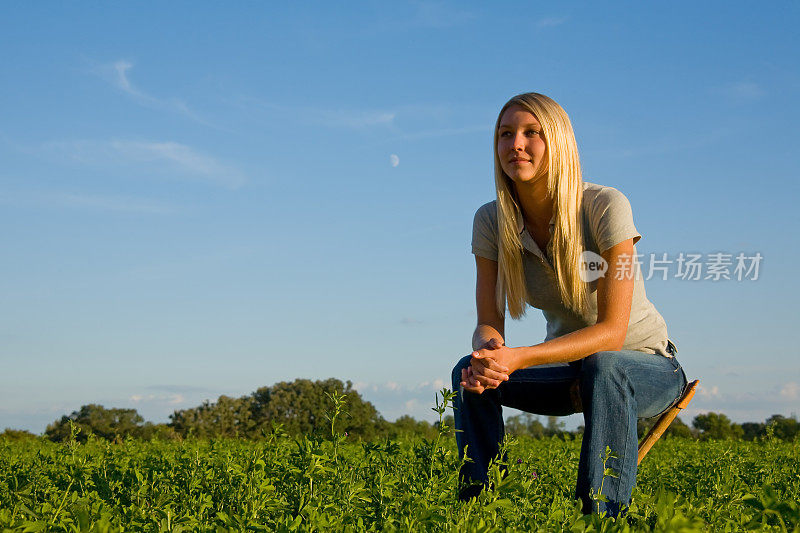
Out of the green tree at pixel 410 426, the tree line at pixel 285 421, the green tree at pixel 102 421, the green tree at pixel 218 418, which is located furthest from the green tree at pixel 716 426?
the green tree at pixel 102 421

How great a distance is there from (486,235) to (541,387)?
3.55ft

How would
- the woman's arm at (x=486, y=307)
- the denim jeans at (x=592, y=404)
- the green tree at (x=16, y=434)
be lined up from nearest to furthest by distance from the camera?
the denim jeans at (x=592, y=404) → the woman's arm at (x=486, y=307) → the green tree at (x=16, y=434)

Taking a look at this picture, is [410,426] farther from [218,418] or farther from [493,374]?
[493,374]

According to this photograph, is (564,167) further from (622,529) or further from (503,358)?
(622,529)

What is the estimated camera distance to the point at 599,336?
3.93 m

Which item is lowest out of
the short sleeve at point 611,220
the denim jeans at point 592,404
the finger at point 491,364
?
the denim jeans at point 592,404

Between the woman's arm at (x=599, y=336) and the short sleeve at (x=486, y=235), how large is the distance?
2.66ft

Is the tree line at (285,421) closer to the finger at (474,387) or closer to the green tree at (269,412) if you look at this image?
the green tree at (269,412)

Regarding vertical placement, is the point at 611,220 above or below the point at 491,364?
above

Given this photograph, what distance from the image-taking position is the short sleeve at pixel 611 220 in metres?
4.09

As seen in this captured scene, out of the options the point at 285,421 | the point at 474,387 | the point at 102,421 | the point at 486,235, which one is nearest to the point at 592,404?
the point at 474,387

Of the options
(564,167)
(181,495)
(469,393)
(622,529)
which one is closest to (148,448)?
(181,495)

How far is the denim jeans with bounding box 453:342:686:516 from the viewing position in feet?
12.0

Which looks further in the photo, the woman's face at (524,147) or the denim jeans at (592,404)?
the woman's face at (524,147)
